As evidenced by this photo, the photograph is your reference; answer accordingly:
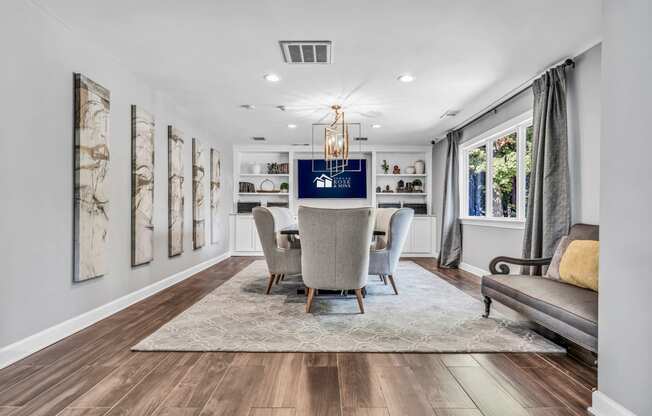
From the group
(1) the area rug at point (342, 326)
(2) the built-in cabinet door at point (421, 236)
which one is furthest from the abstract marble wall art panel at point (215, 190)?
(2) the built-in cabinet door at point (421, 236)

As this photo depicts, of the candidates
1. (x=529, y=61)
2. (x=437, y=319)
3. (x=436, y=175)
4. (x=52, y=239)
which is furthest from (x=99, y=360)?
(x=436, y=175)

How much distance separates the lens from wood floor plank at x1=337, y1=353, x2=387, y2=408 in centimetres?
167

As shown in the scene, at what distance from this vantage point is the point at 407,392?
69.6 inches

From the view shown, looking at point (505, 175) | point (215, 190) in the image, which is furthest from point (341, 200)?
point (505, 175)

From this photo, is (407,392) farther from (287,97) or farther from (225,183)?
(225,183)

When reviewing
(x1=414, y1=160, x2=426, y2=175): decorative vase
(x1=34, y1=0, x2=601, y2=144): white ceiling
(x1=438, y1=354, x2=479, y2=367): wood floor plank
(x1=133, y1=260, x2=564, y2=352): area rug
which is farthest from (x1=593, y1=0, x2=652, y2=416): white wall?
(x1=414, y1=160, x2=426, y2=175): decorative vase

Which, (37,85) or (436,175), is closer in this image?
(37,85)

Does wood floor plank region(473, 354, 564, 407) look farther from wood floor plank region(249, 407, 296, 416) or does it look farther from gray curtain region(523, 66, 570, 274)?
gray curtain region(523, 66, 570, 274)

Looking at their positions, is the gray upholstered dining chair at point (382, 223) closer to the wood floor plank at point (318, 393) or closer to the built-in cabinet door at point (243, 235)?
the wood floor plank at point (318, 393)

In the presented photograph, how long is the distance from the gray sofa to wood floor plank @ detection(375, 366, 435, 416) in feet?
3.03

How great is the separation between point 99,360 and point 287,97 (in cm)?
313

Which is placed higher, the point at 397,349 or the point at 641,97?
the point at 641,97

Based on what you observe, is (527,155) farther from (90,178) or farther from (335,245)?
(90,178)

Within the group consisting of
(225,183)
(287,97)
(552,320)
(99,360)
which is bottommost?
(99,360)
